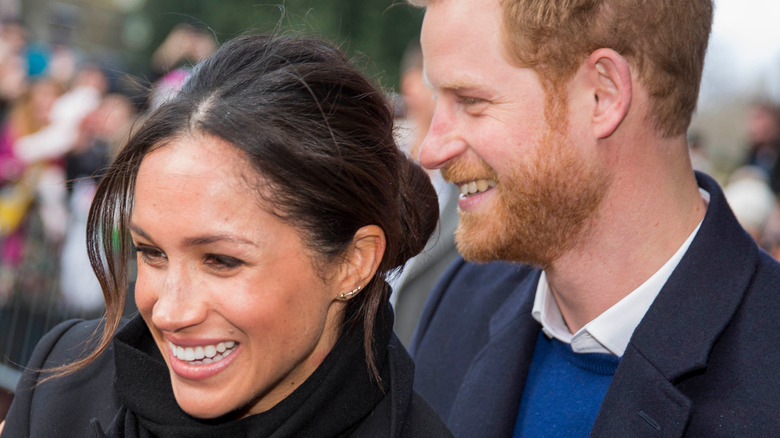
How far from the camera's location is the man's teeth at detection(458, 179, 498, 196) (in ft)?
9.29

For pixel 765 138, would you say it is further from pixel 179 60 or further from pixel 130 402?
pixel 130 402

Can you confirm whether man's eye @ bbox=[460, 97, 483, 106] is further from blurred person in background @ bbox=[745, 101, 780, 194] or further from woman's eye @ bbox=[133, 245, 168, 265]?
blurred person in background @ bbox=[745, 101, 780, 194]

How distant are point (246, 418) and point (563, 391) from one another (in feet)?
3.59

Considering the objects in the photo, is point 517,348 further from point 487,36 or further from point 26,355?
point 26,355

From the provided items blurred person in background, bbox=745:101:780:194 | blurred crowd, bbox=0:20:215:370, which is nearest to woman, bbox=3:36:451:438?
blurred crowd, bbox=0:20:215:370

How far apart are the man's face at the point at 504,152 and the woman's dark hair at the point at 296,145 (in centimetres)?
34

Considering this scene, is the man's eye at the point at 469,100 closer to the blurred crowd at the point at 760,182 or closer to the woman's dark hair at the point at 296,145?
the woman's dark hair at the point at 296,145

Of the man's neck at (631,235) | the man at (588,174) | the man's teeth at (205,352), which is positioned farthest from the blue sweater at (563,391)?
the man's teeth at (205,352)

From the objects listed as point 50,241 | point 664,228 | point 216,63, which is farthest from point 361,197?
point 50,241

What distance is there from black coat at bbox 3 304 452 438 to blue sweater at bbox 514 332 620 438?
1.42ft

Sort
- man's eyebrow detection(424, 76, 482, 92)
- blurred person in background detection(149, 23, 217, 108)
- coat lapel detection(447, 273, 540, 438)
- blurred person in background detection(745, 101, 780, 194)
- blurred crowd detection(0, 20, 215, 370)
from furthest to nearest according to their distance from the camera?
blurred person in background detection(745, 101, 780, 194) < blurred crowd detection(0, 20, 215, 370) < coat lapel detection(447, 273, 540, 438) < man's eyebrow detection(424, 76, 482, 92) < blurred person in background detection(149, 23, 217, 108)

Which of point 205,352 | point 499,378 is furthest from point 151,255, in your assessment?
point 499,378

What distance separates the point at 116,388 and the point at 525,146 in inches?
57.0

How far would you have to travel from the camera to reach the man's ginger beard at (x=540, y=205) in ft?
8.87
